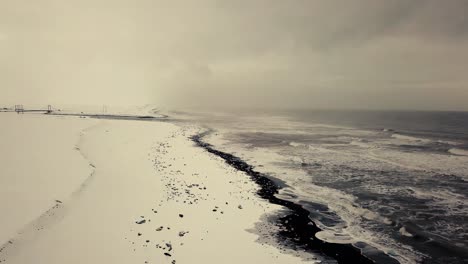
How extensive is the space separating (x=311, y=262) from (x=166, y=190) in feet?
34.3

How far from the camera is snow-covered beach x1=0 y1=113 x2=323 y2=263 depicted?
11.4 meters

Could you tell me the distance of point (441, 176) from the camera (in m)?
30.7

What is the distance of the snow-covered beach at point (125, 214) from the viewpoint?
1138 centimetres

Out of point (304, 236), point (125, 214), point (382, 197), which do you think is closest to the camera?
point (125, 214)

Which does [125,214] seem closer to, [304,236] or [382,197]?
[304,236]

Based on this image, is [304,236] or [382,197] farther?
[382,197]

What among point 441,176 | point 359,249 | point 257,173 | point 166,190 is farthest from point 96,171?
point 441,176

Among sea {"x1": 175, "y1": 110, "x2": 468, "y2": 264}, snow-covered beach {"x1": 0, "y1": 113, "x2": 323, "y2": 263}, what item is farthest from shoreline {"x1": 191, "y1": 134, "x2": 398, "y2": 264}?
snow-covered beach {"x1": 0, "y1": 113, "x2": 323, "y2": 263}

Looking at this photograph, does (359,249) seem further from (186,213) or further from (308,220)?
(186,213)

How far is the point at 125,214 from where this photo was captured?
14812 mm

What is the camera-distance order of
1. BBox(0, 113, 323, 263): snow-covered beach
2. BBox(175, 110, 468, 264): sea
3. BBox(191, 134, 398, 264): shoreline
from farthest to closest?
1. BBox(175, 110, 468, 264): sea
2. BBox(191, 134, 398, 264): shoreline
3. BBox(0, 113, 323, 263): snow-covered beach

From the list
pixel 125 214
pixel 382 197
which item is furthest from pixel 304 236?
pixel 382 197

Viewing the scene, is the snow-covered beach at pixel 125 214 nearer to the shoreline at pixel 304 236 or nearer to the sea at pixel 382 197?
the shoreline at pixel 304 236

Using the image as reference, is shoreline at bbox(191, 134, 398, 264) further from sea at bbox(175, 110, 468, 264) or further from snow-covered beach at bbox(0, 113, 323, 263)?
snow-covered beach at bbox(0, 113, 323, 263)
